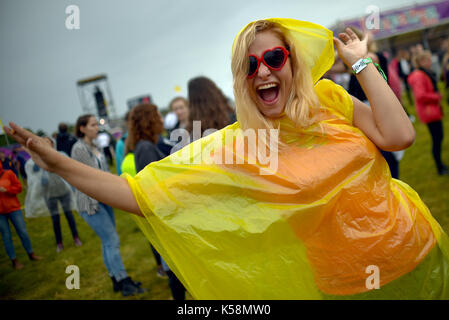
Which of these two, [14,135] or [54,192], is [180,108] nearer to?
[54,192]

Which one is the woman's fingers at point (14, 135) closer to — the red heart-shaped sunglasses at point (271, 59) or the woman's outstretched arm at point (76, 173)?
the woman's outstretched arm at point (76, 173)

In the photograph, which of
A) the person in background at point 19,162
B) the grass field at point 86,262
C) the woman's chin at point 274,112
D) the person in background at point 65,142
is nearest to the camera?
the woman's chin at point 274,112

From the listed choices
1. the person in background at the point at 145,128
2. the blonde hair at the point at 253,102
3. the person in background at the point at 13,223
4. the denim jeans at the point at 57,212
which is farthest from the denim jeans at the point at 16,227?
the blonde hair at the point at 253,102

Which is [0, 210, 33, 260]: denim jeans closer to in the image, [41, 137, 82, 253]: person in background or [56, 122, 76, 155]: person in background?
[41, 137, 82, 253]: person in background

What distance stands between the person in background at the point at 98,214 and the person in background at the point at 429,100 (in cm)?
436

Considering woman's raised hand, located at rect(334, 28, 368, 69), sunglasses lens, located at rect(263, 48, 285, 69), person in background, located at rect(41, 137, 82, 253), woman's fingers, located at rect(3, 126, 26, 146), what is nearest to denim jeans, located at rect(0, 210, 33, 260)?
person in background, located at rect(41, 137, 82, 253)

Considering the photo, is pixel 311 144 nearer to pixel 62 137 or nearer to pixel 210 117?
pixel 210 117

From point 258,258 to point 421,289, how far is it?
72cm

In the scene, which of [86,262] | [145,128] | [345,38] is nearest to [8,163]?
[145,128]

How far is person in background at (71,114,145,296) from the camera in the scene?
3234 mm

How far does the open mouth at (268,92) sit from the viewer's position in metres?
1.44

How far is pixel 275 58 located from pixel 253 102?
21 centimetres

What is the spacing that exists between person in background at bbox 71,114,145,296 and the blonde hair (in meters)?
2.28

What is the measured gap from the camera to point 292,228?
1.34m
